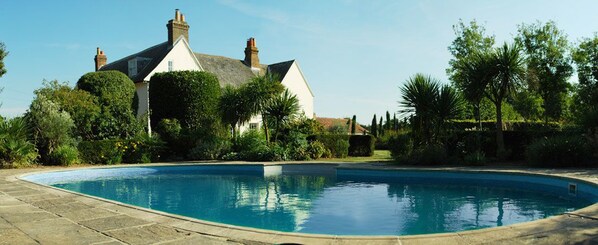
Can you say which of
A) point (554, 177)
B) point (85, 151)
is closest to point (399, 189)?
point (554, 177)

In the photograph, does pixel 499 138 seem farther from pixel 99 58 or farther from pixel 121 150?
pixel 99 58

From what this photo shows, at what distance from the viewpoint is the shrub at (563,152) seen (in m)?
12.9

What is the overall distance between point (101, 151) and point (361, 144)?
1225 centimetres

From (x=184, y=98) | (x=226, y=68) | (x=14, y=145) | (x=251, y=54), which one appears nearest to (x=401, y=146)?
(x=184, y=98)

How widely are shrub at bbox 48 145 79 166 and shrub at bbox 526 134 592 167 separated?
17.0 metres

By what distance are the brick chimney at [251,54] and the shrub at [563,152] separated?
2539 cm

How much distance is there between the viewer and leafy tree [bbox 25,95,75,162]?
A: 17281 mm

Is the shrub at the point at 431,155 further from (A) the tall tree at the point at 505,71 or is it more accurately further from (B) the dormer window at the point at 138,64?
(B) the dormer window at the point at 138,64

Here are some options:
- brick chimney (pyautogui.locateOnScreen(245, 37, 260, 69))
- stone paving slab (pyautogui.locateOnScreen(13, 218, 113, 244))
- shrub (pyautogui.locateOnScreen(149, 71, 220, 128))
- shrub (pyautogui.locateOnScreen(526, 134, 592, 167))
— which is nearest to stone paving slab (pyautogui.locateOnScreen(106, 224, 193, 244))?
stone paving slab (pyautogui.locateOnScreen(13, 218, 113, 244))

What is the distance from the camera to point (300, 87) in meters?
36.7

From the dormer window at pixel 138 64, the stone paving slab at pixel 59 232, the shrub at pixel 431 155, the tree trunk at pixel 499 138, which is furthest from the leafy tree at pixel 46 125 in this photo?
the tree trunk at pixel 499 138

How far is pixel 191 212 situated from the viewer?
8.70m

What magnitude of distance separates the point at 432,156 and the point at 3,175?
546 inches

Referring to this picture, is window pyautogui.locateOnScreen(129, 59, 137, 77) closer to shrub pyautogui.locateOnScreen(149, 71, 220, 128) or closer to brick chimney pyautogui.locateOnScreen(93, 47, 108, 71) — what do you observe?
brick chimney pyautogui.locateOnScreen(93, 47, 108, 71)
